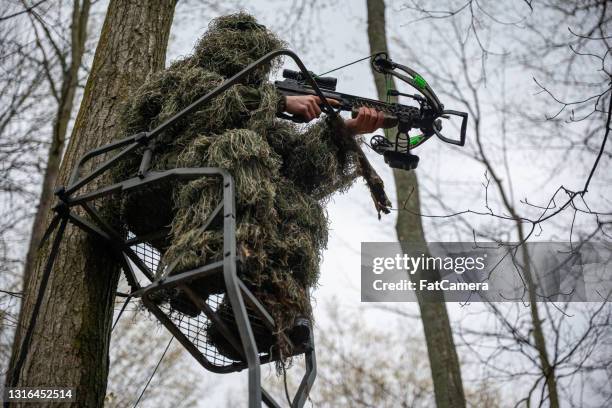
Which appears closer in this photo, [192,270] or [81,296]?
[192,270]

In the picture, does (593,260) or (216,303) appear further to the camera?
(593,260)

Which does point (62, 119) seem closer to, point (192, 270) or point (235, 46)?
point (235, 46)

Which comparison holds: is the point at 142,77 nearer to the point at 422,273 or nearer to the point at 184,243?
the point at 184,243

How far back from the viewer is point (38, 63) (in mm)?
7480

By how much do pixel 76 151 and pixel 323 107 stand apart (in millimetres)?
1337

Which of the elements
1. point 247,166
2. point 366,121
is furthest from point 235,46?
point 247,166

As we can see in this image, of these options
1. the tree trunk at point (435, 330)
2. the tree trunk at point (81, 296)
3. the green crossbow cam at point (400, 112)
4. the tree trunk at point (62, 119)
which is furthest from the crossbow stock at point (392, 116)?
the tree trunk at point (62, 119)

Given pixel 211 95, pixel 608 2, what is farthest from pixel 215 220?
pixel 608 2

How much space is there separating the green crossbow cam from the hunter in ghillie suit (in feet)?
0.30

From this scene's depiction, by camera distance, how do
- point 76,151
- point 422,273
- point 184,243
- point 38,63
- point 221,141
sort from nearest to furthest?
point 184,243, point 221,141, point 76,151, point 422,273, point 38,63

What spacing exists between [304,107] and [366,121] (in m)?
0.30

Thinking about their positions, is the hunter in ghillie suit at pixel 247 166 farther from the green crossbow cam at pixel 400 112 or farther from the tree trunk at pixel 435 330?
the tree trunk at pixel 435 330

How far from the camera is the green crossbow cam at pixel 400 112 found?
3.38 m

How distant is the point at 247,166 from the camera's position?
2869mm
